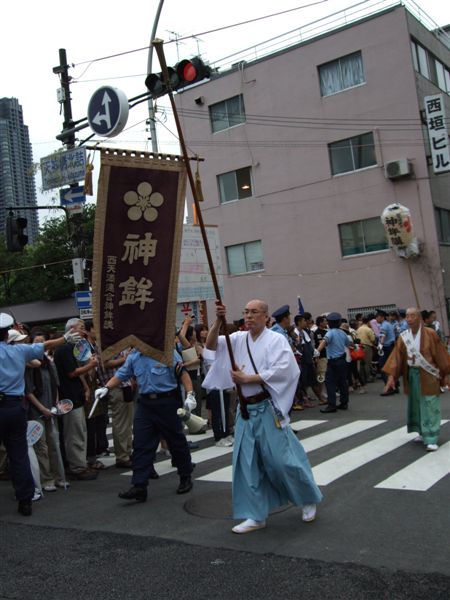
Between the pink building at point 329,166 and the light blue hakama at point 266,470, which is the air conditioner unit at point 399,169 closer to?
the pink building at point 329,166

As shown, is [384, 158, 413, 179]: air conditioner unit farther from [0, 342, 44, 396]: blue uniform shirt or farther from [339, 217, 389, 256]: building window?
[0, 342, 44, 396]: blue uniform shirt

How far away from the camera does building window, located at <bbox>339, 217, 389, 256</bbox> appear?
73.5 feet

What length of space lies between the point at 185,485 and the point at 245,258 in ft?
65.0

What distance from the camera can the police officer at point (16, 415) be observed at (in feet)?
19.1

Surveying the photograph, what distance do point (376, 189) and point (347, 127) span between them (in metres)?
2.62

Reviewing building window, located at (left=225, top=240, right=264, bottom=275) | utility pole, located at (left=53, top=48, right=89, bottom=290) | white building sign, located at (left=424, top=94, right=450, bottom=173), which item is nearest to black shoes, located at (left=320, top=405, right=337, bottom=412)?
utility pole, located at (left=53, top=48, right=89, bottom=290)

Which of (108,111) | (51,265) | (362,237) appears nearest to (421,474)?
(108,111)

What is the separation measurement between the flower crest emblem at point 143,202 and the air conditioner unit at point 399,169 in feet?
55.8

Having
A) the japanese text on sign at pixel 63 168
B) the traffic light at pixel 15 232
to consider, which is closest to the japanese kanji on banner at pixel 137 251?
the japanese text on sign at pixel 63 168

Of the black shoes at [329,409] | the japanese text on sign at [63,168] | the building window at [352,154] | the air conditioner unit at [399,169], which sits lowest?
the black shoes at [329,409]

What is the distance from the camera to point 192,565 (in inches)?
167

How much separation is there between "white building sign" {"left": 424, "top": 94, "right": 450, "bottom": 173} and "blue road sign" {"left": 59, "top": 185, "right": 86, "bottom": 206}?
1304 centimetres

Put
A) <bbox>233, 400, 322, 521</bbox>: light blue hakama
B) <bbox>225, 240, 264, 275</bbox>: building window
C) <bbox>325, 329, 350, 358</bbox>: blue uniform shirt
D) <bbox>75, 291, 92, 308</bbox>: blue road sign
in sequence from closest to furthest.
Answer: <bbox>233, 400, 322, 521</bbox>: light blue hakama
<bbox>325, 329, 350, 358</bbox>: blue uniform shirt
<bbox>75, 291, 92, 308</bbox>: blue road sign
<bbox>225, 240, 264, 275</bbox>: building window

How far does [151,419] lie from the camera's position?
6109 mm
